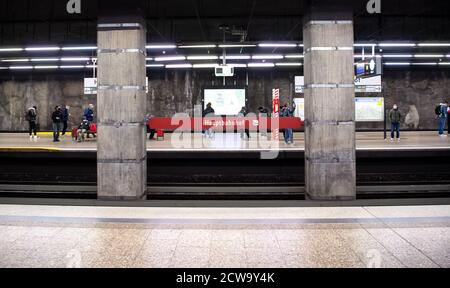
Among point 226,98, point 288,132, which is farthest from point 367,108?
point 288,132

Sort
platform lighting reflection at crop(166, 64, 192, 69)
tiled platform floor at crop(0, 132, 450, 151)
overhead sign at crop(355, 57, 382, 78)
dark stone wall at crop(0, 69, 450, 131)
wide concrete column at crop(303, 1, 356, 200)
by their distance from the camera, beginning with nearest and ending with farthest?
wide concrete column at crop(303, 1, 356, 200), tiled platform floor at crop(0, 132, 450, 151), overhead sign at crop(355, 57, 382, 78), platform lighting reflection at crop(166, 64, 192, 69), dark stone wall at crop(0, 69, 450, 131)

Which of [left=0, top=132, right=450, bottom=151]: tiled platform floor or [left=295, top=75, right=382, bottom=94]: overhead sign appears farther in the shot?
[left=295, top=75, right=382, bottom=94]: overhead sign

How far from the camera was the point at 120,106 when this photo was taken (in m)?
6.33

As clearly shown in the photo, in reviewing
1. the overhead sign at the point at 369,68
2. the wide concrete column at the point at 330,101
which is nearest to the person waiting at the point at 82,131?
the overhead sign at the point at 369,68

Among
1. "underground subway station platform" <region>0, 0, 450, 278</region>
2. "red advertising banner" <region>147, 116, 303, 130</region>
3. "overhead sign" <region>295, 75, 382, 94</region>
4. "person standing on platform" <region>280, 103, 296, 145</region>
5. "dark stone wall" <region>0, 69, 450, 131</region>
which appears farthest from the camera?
"dark stone wall" <region>0, 69, 450, 131</region>

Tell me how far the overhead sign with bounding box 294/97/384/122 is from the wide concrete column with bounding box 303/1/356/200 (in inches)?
799

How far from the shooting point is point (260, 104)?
27.3 metres

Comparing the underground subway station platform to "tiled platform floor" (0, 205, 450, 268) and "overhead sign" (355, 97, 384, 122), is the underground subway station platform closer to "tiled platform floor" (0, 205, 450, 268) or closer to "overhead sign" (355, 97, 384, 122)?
"tiled platform floor" (0, 205, 450, 268)

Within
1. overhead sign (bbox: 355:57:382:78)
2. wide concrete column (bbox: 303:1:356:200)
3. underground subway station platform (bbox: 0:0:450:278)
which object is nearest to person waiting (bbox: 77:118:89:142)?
underground subway station platform (bbox: 0:0:450:278)

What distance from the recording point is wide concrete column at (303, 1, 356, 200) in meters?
6.21

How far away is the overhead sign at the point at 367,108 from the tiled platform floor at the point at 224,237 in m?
21.2

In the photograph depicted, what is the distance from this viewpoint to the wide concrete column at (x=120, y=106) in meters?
6.26
